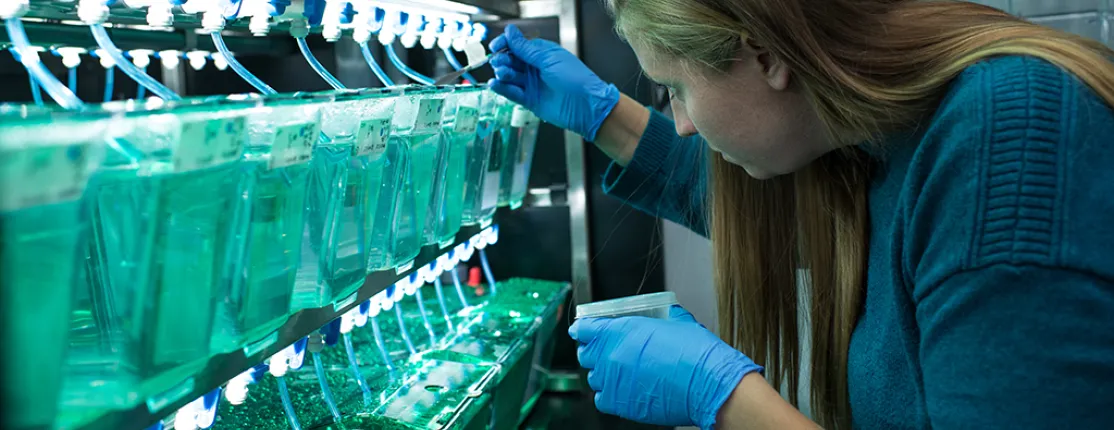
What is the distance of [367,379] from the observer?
1.41 m

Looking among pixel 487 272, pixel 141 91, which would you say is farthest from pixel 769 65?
pixel 141 91

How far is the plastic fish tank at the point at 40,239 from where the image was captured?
50 cm

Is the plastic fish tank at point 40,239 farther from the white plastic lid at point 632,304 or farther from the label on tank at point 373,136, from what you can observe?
the white plastic lid at point 632,304

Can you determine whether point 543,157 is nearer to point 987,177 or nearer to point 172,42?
point 172,42

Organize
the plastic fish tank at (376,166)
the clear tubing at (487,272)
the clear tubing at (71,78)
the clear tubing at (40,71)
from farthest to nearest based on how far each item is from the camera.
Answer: the clear tubing at (487,272) → the clear tubing at (71,78) → the plastic fish tank at (376,166) → the clear tubing at (40,71)

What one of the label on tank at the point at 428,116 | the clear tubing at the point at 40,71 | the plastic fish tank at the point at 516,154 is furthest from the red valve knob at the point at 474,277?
the clear tubing at the point at 40,71

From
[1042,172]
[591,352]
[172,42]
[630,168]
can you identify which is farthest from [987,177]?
[172,42]

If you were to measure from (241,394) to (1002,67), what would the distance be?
0.89m

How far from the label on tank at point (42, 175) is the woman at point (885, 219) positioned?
756 mm

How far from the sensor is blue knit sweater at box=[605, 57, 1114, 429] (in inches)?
33.3

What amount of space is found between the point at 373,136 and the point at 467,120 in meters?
0.37

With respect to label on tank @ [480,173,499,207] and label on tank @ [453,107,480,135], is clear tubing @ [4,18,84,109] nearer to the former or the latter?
label on tank @ [453,107,480,135]

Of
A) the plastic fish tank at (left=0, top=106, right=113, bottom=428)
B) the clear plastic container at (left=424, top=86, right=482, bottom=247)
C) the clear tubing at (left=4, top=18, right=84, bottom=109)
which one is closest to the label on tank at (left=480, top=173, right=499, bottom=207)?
the clear plastic container at (left=424, top=86, right=482, bottom=247)

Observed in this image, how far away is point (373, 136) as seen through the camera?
0.97 metres
